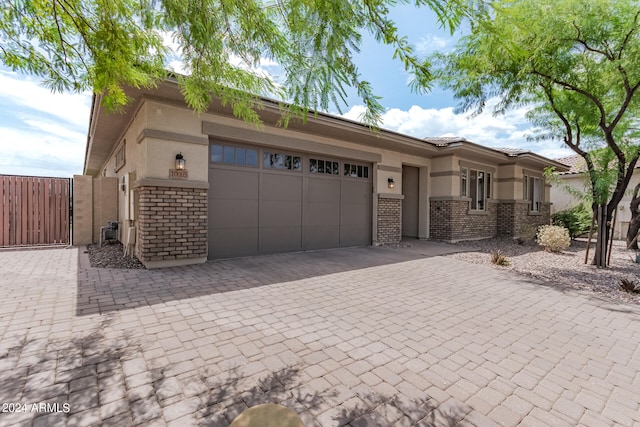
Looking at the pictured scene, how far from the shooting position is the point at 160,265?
5.79 metres

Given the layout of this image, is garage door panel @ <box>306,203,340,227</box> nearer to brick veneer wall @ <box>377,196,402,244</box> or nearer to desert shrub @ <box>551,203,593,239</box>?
brick veneer wall @ <box>377,196,402,244</box>

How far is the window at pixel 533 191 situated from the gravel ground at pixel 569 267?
11.2 ft

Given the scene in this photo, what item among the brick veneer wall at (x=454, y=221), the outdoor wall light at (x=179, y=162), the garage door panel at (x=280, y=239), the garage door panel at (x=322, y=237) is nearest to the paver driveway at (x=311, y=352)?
the outdoor wall light at (x=179, y=162)

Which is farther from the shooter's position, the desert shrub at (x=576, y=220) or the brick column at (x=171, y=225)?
the desert shrub at (x=576, y=220)

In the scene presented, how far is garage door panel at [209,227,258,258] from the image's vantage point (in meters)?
6.63

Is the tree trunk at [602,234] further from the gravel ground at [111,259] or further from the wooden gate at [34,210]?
the wooden gate at [34,210]

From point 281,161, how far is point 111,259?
14.8ft

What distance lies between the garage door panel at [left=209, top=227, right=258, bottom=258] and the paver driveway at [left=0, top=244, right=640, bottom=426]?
62.1 inches

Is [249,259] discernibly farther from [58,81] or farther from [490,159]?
[490,159]

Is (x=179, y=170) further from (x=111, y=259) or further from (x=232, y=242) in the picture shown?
(x=111, y=259)

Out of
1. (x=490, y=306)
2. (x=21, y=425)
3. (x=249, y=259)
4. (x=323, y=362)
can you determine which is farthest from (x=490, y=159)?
(x=21, y=425)

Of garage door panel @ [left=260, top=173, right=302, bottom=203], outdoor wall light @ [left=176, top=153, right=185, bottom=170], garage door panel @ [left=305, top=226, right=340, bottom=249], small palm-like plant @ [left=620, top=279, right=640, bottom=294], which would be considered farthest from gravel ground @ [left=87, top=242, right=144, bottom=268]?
small palm-like plant @ [left=620, top=279, right=640, bottom=294]

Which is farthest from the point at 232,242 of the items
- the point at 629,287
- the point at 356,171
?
the point at 629,287

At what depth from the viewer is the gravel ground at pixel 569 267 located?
549 centimetres
